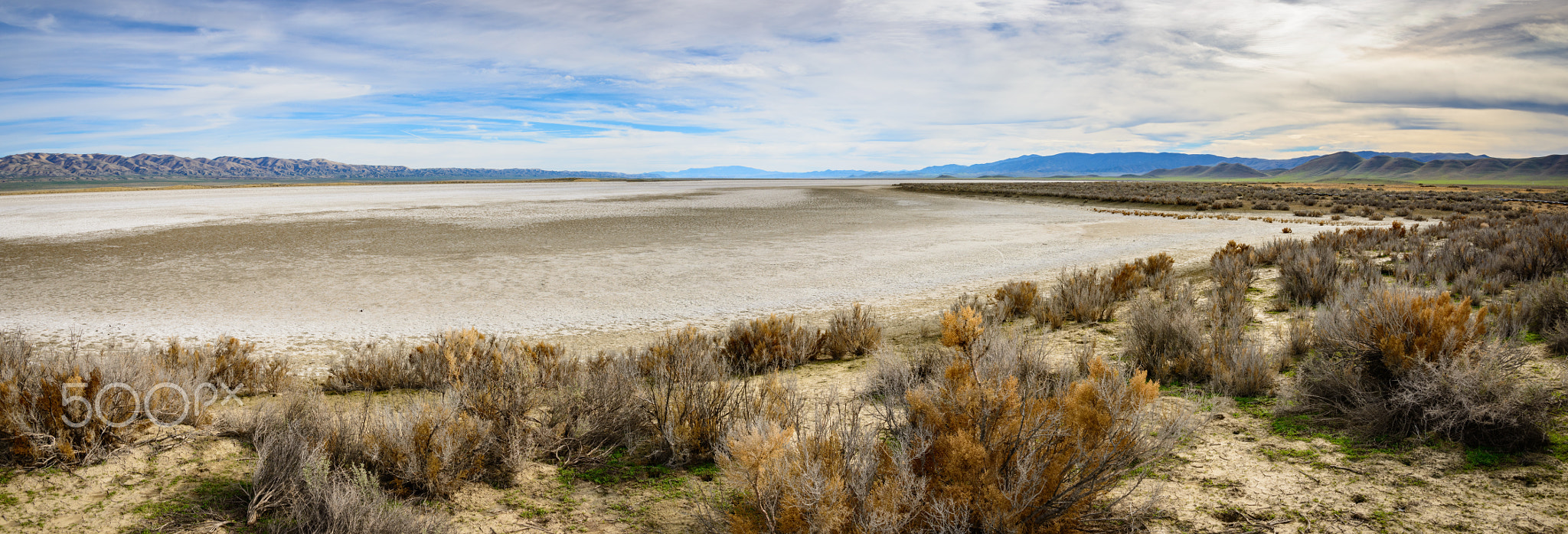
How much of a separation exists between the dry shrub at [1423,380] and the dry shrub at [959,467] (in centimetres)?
150

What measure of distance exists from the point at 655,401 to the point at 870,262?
1040cm

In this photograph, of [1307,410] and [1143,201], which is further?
[1143,201]

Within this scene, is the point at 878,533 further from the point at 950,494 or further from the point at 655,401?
the point at 655,401

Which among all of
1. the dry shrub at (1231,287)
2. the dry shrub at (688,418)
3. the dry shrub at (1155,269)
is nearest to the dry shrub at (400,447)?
the dry shrub at (688,418)

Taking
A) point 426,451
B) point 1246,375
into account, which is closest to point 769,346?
point 426,451

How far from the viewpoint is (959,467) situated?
245 centimetres

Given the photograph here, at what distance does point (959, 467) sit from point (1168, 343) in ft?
12.1

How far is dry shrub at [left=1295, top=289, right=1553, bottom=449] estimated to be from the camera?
3148 mm

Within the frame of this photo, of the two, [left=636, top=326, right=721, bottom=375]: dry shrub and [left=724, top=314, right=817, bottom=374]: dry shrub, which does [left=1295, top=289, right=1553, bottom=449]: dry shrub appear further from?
[left=636, top=326, right=721, bottom=375]: dry shrub

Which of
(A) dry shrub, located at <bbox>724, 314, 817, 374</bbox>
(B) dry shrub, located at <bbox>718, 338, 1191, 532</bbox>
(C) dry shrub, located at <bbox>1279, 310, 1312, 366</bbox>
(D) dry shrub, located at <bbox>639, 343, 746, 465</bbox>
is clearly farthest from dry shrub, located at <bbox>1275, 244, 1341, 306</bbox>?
(D) dry shrub, located at <bbox>639, 343, 746, 465</bbox>

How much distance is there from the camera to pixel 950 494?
7.75 feet

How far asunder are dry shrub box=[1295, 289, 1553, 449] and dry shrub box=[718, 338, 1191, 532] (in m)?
1.50

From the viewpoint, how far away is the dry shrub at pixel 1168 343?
483 cm

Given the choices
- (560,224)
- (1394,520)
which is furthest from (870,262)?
(560,224)
